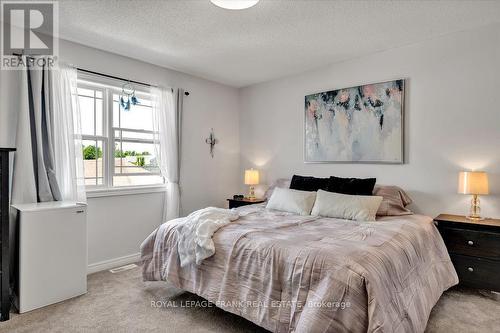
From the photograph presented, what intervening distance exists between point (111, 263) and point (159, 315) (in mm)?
1413

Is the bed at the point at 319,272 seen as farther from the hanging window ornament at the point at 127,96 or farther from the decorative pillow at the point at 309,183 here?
the hanging window ornament at the point at 127,96

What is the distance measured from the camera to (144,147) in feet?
12.8

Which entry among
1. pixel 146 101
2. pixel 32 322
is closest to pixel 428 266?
pixel 32 322

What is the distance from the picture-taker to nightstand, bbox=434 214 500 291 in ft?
8.40

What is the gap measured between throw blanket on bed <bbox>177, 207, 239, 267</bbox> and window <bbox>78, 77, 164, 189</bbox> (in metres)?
1.46

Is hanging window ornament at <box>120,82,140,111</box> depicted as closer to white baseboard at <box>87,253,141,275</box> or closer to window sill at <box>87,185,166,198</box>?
window sill at <box>87,185,166,198</box>

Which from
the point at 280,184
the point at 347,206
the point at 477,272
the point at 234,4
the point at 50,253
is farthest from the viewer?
the point at 280,184

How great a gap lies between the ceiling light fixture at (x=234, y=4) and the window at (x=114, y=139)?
1860 mm

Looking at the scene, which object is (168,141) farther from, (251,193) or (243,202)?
(251,193)

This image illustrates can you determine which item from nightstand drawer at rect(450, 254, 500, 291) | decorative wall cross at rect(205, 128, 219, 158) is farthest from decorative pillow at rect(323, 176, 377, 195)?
decorative wall cross at rect(205, 128, 219, 158)

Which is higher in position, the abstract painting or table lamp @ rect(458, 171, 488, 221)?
the abstract painting

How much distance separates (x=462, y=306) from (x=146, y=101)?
396cm

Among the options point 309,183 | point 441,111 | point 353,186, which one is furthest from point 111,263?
point 441,111

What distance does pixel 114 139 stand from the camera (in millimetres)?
3570
